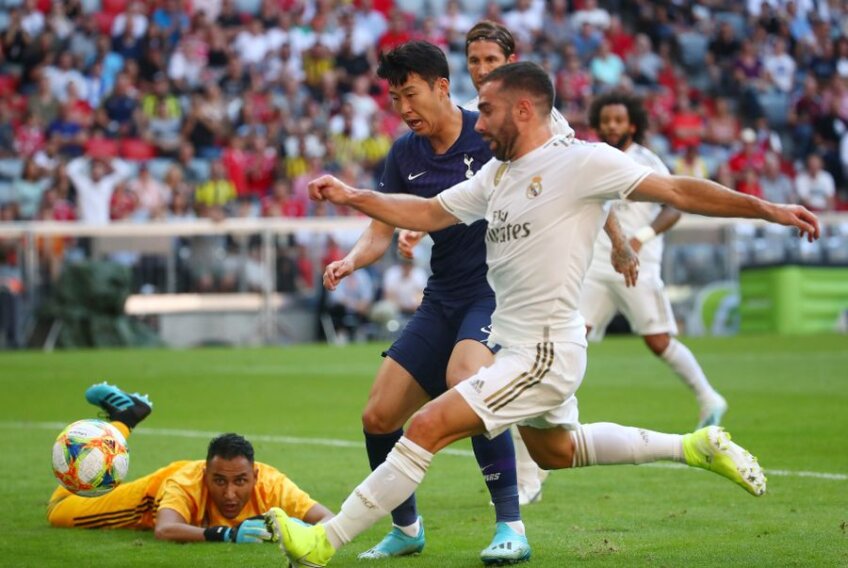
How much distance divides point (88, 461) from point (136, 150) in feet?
62.0

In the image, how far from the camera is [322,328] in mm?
23969

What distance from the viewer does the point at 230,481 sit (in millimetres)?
7531

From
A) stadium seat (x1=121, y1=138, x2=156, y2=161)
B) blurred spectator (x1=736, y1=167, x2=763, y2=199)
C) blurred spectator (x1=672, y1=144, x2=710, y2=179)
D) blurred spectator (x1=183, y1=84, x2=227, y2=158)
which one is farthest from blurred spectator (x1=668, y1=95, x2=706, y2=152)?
stadium seat (x1=121, y1=138, x2=156, y2=161)

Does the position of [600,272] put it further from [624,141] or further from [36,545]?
[36,545]

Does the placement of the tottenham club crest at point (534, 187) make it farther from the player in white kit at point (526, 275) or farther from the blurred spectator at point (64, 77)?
the blurred spectator at point (64, 77)

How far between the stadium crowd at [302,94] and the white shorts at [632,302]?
12309 millimetres

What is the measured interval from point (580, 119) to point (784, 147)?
628 centimetres

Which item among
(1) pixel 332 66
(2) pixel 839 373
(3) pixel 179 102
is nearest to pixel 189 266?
(3) pixel 179 102

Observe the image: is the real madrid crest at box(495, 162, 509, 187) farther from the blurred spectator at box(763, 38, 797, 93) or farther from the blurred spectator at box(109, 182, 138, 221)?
the blurred spectator at box(763, 38, 797, 93)

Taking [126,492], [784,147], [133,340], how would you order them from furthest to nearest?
[784,147], [133,340], [126,492]

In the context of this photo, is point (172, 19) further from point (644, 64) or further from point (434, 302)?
point (434, 302)

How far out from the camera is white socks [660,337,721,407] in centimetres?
1151

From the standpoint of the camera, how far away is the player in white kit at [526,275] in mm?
6043

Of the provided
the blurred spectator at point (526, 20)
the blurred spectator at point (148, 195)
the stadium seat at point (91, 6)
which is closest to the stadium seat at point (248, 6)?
the stadium seat at point (91, 6)
